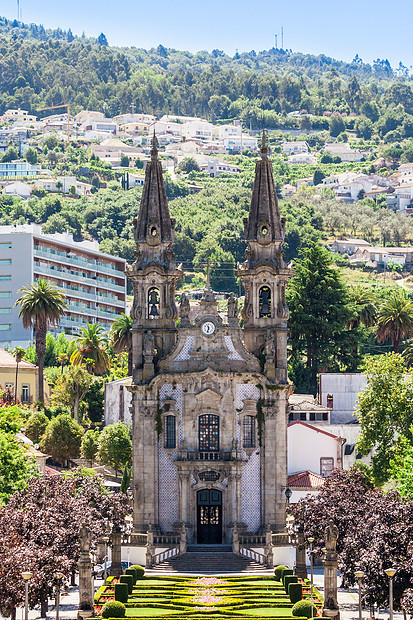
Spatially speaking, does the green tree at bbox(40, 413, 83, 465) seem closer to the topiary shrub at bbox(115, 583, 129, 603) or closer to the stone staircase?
the stone staircase

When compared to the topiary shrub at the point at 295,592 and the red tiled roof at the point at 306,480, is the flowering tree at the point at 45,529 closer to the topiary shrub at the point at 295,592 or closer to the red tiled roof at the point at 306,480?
the topiary shrub at the point at 295,592

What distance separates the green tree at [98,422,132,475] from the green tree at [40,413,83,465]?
20.1 feet

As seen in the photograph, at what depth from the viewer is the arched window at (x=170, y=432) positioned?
9344 cm

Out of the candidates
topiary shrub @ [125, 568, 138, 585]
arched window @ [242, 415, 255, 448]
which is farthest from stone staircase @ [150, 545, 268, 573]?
arched window @ [242, 415, 255, 448]

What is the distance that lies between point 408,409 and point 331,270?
42341 mm

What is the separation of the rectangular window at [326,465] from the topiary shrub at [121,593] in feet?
123

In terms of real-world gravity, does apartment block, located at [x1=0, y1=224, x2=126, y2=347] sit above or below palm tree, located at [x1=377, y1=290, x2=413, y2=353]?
above

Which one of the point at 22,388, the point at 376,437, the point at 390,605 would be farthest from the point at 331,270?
the point at 390,605

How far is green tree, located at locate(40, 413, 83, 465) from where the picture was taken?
12506cm

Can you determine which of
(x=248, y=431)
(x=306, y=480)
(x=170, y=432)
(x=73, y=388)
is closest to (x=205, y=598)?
(x=248, y=431)

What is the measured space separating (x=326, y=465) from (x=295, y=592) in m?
35.5

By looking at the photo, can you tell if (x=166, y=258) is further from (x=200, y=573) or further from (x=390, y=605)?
(x=390, y=605)

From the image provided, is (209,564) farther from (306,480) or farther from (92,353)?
(92,353)

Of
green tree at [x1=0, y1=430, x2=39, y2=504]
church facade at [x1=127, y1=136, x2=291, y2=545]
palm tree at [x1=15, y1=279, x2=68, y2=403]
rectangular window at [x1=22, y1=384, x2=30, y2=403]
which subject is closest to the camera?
green tree at [x1=0, y1=430, x2=39, y2=504]
